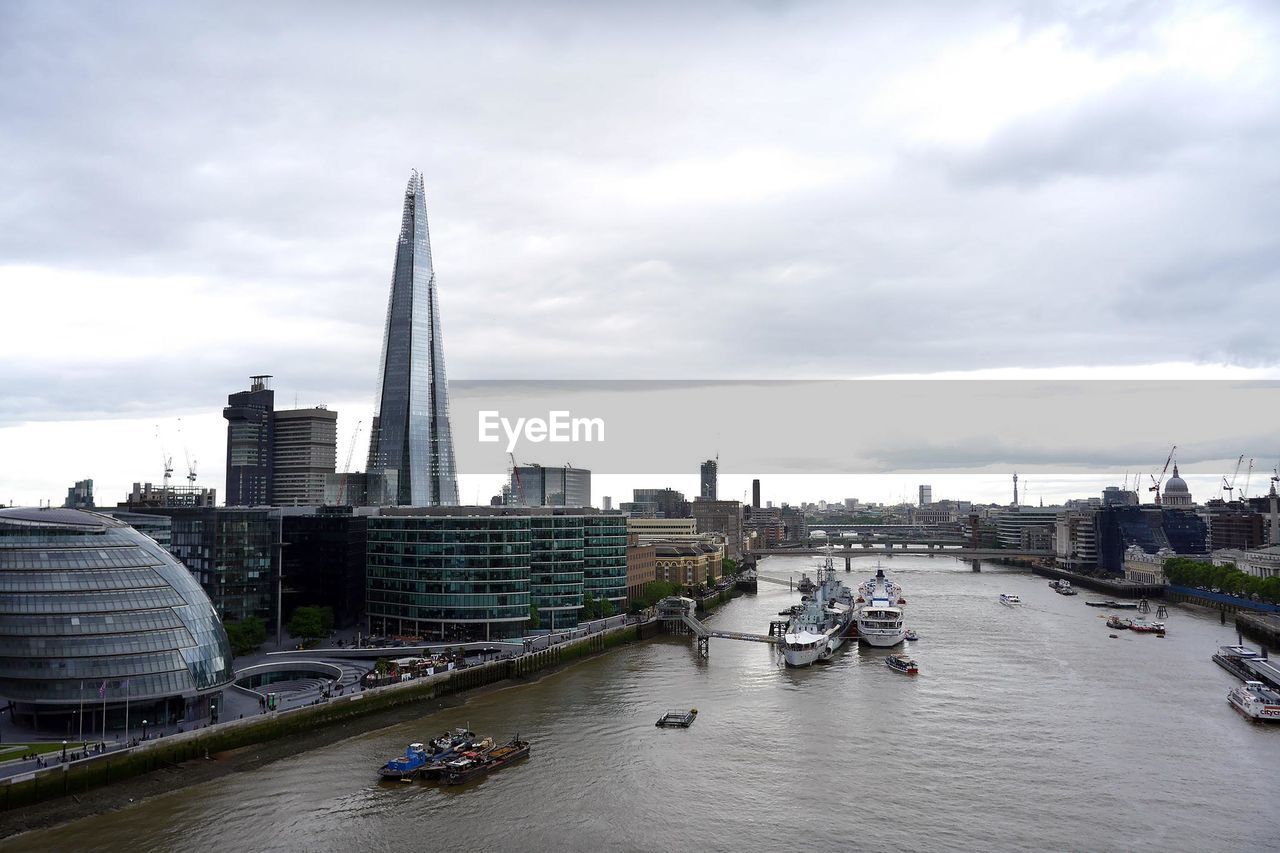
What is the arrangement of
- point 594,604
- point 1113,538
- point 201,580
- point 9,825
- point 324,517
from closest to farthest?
point 9,825 < point 201,580 < point 324,517 < point 594,604 < point 1113,538

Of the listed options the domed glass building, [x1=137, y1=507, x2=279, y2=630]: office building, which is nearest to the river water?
the domed glass building

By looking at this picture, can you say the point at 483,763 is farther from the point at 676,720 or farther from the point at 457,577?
the point at 457,577

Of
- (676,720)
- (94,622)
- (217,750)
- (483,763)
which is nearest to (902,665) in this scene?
(676,720)

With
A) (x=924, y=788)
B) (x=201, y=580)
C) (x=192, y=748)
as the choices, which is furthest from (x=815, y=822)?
(x=201, y=580)

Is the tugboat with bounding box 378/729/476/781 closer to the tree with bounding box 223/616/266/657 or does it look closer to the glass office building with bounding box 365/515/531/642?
the tree with bounding box 223/616/266/657

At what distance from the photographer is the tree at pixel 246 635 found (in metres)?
74.0

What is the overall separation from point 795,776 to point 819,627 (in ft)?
168

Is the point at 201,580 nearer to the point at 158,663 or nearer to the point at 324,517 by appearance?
the point at 324,517

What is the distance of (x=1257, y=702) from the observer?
61.1 m

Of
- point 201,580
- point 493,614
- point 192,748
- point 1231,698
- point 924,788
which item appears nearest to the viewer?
point 924,788

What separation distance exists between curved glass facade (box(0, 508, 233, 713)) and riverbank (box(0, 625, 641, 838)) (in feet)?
13.6

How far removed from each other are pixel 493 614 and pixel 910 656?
3970cm

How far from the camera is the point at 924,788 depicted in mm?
46969

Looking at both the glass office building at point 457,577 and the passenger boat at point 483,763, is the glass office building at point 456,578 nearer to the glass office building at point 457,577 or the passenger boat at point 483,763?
the glass office building at point 457,577
